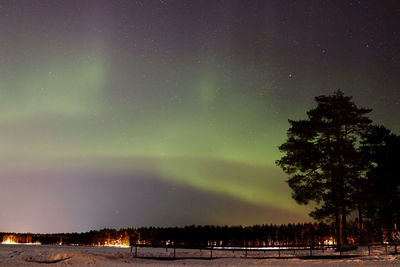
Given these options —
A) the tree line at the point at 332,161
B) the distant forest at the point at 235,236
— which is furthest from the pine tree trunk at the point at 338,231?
the distant forest at the point at 235,236

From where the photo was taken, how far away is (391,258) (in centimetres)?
2945

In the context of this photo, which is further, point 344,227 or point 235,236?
point 235,236

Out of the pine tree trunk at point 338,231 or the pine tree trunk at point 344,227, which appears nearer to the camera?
the pine tree trunk at point 338,231

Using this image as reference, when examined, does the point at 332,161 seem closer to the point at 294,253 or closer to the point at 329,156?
the point at 329,156

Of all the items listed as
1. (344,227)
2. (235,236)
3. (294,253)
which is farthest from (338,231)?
(235,236)

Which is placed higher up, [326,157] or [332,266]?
[326,157]

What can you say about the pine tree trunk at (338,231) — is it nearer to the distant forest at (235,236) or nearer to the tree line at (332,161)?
the tree line at (332,161)

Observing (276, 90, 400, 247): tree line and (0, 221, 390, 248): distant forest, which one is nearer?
(276, 90, 400, 247): tree line

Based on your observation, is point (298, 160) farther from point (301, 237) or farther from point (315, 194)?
point (301, 237)

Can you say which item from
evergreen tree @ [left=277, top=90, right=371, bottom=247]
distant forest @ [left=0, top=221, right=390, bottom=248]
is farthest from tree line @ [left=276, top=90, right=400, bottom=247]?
distant forest @ [left=0, top=221, right=390, bottom=248]

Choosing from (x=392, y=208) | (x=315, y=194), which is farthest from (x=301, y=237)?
(x=315, y=194)

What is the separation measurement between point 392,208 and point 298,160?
1356 centimetres

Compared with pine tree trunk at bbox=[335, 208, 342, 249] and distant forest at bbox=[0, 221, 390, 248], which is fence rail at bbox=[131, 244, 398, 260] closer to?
pine tree trunk at bbox=[335, 208, 342, 249]

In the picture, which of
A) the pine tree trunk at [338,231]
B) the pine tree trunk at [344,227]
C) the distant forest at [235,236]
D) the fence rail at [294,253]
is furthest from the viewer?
the distant forest at [235,236]
